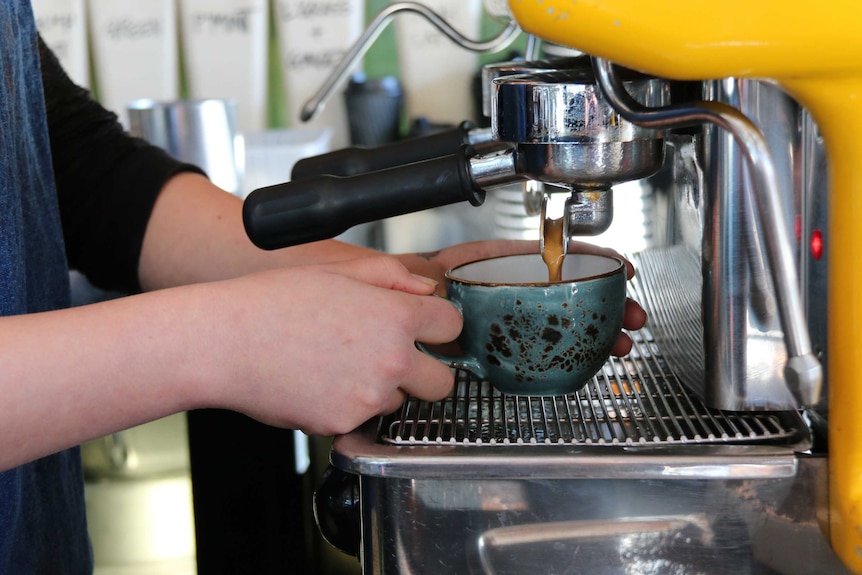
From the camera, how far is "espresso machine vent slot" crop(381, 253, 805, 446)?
1.22 feet

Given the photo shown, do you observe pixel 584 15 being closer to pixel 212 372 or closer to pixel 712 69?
pixel 712 69

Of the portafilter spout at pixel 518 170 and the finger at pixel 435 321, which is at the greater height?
the portafilter spout at pixel 518 170

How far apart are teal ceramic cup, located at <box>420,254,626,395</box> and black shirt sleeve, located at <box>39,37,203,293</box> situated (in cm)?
26

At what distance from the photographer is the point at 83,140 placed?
63cm

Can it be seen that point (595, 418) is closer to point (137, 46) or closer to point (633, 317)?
point (633, 317)

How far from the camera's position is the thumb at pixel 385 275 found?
423 mm

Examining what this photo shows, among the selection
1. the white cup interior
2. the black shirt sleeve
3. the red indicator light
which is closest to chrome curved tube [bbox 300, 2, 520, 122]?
the black shirt sleeve

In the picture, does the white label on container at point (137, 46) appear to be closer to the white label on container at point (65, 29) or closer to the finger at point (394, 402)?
the white label on container at point (65, 29)

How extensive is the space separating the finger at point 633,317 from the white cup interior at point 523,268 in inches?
1.0

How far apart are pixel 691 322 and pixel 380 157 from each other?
0.17 meters

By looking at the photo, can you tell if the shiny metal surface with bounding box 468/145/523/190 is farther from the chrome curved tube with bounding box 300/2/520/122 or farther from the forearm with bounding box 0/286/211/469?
the chrome curved tube with bounding box 300/2/520/122

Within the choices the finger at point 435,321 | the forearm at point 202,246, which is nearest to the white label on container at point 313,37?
the forearm at point 202,246

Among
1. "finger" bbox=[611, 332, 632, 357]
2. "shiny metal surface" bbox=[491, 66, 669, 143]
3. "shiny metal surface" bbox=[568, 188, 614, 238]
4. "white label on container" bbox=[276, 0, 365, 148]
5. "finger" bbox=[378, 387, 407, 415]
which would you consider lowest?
"finger" bbox=[378, 387, 407, 415]

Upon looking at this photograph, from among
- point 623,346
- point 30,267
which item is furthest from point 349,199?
point 30,267
